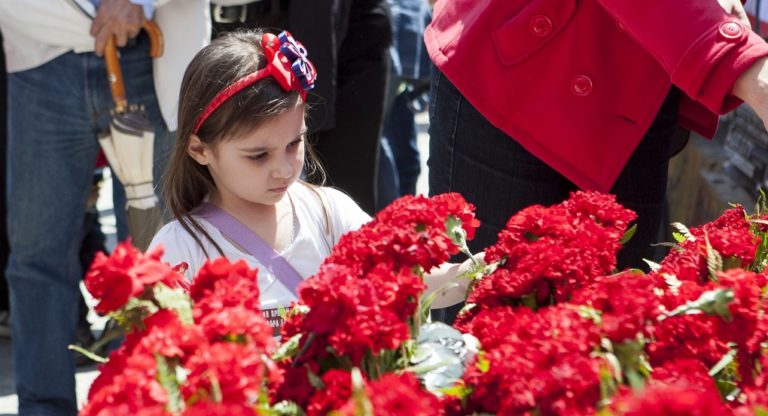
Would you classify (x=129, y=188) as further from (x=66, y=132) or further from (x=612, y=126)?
(x=612, y=126)

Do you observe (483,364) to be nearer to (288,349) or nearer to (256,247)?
(288,349)

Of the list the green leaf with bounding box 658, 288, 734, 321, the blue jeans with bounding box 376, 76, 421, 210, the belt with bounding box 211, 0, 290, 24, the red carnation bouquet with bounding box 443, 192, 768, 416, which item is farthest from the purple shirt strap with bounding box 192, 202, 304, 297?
the blue jeans with bounding box 376, 76, 421, 210

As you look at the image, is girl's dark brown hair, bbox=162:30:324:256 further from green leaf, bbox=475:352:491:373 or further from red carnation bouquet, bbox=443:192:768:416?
green leaf, bbox=475:352:491:373

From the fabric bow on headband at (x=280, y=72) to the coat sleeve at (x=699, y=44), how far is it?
719 millimetres

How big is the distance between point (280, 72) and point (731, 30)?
3.03 ft

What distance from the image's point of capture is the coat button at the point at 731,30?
1.77 meters

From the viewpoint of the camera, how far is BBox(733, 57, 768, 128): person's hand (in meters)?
1.72

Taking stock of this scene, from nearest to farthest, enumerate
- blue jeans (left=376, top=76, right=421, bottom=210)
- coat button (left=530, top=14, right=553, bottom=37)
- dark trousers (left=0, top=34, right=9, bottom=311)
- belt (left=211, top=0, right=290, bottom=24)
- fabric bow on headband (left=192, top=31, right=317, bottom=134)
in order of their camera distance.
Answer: coat button (left=530, top=14, right=553, bottom=37)
fabric bow on headband (left=192, top=31, right=317, bottom=134)
belt (left=211, top=0, right=290, bottom=24)
dark trousers (left=0, top=34, right=9, bottom=311)
blue jeans (left=376, top=76, right=421, bottom=210)

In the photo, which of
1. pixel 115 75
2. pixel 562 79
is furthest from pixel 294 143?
pixel 115 75

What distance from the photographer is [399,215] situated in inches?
60.6

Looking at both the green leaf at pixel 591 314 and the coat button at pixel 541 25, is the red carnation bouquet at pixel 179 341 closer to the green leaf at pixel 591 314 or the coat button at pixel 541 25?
the green leaf at pixel 591 314

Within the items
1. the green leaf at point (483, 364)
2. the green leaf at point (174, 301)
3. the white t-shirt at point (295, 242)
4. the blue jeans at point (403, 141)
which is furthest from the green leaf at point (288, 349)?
the blue jeans at point (403, 141)

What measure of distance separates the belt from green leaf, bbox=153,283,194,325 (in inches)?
82.1

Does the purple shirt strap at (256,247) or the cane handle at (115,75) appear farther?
the cane handle at (115,75)
